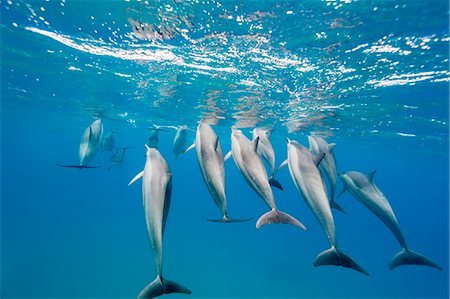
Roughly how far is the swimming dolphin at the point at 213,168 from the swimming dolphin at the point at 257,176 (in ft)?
1.12

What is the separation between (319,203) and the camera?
12.4ft

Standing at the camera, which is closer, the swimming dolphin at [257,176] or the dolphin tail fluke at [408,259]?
the swimming dolphin at [257,176]

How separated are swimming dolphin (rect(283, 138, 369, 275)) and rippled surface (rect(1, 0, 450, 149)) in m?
5.26

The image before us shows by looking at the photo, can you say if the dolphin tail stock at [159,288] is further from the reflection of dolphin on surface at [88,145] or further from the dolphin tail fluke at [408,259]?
the reflection of dolphin on surface at [88,145]

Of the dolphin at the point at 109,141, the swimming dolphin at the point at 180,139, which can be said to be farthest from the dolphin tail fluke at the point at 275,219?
the dolphin at the point at 109,141

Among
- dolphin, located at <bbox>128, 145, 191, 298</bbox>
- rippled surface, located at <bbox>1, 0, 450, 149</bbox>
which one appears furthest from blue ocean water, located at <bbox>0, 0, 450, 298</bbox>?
dolphin, located at <bbox>128, 145, 191, 298</bbox>

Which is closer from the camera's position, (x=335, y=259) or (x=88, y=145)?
(x=335, y=259)

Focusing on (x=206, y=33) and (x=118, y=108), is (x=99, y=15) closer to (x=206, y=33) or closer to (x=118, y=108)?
(x=206, y=33)

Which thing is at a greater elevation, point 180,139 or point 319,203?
point 180,139

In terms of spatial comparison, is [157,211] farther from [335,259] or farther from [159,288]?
[335,259]

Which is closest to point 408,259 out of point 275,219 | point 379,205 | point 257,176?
point 379,205

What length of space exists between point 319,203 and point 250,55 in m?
8.08

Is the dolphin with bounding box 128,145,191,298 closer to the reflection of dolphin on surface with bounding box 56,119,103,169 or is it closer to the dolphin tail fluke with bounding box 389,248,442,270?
the dolphin tail fluke with bounding box 389,248,442,270

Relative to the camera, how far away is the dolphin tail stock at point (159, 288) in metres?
3.57
